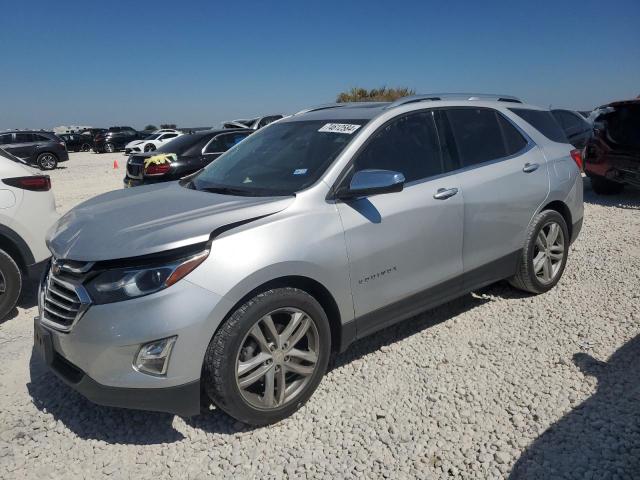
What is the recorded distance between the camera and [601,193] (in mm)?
9156

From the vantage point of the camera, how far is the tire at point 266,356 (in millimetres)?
2510

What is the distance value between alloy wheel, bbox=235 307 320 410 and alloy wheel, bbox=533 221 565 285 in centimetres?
242

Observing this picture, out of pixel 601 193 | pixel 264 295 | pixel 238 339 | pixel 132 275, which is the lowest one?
pixel 601 193

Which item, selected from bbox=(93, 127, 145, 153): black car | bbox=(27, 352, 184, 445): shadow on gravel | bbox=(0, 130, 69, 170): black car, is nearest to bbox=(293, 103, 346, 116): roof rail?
bbox=(27, 352, 184, 445): shadow on gravel

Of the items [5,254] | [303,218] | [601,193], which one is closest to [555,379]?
[303,218]

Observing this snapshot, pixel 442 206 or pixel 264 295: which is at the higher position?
pixel 442 206

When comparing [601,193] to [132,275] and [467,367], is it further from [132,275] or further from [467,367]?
[132,275]

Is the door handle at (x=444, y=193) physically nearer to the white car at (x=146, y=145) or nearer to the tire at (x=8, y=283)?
the tire at (x=8, y=283)

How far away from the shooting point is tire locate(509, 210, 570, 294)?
13.7ft

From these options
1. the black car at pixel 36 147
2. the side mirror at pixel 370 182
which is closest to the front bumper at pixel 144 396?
the side mirror at pixel 370 182

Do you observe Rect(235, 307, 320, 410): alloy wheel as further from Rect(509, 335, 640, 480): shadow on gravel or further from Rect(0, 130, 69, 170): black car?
Rect(0, 130, 69, 170): black car

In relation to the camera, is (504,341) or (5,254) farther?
(5,254)

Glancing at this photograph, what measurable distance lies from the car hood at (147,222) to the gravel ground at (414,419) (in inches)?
41.8

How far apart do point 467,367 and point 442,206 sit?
3.61 ft
